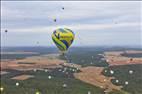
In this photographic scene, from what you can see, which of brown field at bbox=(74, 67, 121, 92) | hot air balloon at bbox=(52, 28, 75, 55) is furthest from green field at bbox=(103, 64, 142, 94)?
hot air balloon at bbox=(52, 28, 75, 55)

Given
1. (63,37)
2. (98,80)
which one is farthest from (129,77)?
(63,37)

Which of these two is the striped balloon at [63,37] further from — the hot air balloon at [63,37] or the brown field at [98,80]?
the brown field at [98,80]

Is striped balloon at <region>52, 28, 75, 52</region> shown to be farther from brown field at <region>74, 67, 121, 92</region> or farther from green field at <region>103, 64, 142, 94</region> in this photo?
green field at <region>103, 64, 142, 94</region>

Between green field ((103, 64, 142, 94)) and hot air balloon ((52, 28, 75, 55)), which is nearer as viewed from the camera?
hot air balloon ((52, 28, 75, 55))

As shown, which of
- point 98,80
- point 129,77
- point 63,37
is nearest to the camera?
point 63,37

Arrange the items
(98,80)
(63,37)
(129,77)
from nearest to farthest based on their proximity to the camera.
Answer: (63,37)
(98,80)
(129,77)

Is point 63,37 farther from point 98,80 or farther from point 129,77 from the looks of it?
point 129,77

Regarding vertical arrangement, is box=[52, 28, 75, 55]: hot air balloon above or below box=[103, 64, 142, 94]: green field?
above

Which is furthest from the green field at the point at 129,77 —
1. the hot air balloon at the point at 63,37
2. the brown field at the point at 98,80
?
the hot air balloon at the point at 63,37

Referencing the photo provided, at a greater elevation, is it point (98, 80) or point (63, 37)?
point (63, 37)

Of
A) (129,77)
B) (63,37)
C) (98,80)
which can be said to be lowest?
(98,80)
